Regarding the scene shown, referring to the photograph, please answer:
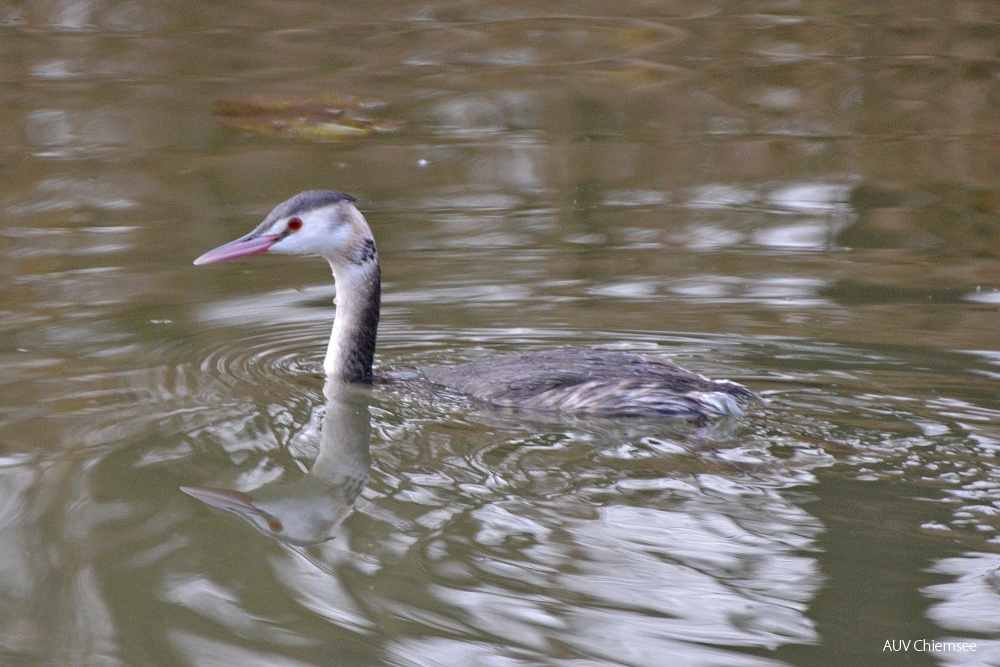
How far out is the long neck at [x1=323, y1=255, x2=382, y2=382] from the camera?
5980 millimetres

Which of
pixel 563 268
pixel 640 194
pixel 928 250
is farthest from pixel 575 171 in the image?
pixel 928 250

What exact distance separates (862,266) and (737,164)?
7.41 ft

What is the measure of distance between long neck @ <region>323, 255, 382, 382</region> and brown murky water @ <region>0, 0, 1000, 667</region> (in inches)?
7.3

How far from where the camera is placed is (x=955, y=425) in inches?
203

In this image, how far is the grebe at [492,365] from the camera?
541 cm

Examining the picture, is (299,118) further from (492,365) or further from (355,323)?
(492,365)

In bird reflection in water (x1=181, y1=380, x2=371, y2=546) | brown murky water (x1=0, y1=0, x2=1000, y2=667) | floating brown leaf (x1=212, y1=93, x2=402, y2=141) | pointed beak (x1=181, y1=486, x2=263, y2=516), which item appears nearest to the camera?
brown murky water (x1=0, y1=0, x2=1000, y2=667)

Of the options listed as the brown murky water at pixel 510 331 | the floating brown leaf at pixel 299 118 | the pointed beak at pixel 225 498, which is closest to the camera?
the brown murky water at pixel 510 331

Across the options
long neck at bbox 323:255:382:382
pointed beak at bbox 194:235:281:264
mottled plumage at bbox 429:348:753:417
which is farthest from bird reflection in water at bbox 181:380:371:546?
pointed beak at bbox 194:235:281:264

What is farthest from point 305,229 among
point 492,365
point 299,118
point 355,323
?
point 299,118

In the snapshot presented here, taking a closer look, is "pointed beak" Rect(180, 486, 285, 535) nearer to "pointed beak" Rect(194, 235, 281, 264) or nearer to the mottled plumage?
the mottled plumage

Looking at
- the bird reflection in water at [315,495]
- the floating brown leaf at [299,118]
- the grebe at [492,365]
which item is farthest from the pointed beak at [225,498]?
the floating brown leaf at [299,118]

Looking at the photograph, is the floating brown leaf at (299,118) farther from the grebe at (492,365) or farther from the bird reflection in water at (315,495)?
the bird reflection in water at (315,495)

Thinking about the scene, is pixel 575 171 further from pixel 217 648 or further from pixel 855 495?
pixel 217 648
